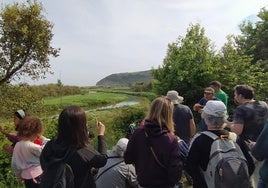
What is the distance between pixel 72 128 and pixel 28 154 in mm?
1142

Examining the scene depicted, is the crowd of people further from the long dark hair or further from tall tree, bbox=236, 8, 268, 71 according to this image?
tall tree, bbox=236, 8, 268, 71

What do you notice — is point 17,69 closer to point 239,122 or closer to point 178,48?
point 178,48

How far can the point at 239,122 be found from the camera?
488cm

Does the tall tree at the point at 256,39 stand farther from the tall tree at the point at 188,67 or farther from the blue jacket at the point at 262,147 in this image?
the blue jacket at the point at 262,147

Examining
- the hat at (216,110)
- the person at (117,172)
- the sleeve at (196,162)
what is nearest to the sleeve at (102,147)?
the person at (117,172)

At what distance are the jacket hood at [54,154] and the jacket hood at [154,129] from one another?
2.52 feet

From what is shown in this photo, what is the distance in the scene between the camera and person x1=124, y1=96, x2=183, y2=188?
350 cm

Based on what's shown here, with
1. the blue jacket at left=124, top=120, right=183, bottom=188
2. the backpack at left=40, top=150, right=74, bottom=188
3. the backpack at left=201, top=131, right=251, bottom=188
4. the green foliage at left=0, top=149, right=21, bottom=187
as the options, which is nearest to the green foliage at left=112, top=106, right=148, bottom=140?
the green foliage at left=0, top=149, right=21, bottom=187

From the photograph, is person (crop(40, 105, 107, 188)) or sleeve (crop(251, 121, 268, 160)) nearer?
person (crop(40, 105, 107, 188))

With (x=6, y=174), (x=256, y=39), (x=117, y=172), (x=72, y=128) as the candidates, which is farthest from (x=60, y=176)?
(x=256, y=39)

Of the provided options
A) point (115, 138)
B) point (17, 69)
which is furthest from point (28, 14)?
point (115, 138)

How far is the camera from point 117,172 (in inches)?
162

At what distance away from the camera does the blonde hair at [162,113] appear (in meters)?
3.61

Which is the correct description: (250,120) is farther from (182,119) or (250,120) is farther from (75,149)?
(75,149)
